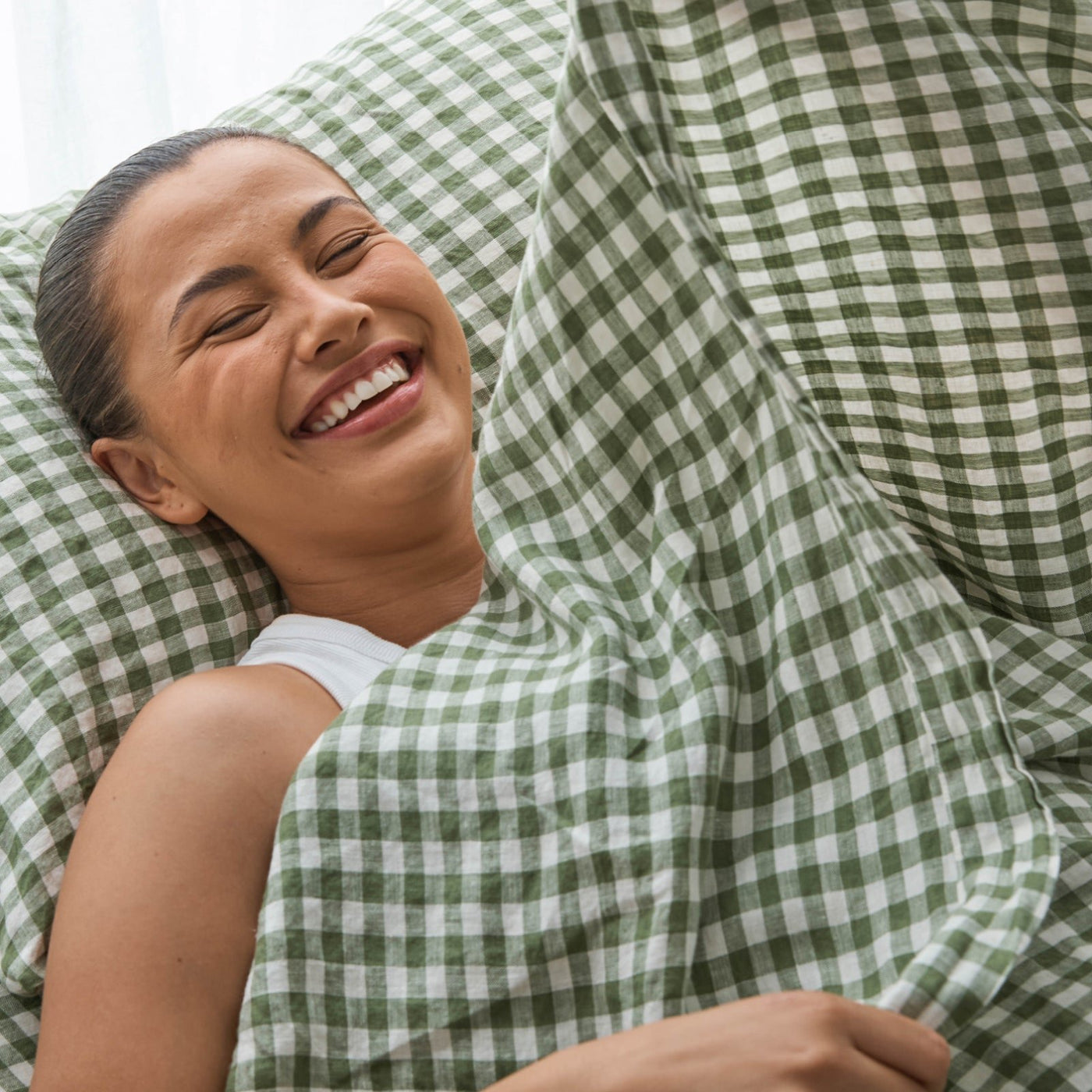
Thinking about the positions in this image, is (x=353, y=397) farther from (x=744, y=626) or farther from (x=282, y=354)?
(x=744, y=626)

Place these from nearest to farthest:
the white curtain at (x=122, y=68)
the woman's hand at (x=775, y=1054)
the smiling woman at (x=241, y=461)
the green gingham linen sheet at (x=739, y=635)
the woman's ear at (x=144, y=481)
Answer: the woman's hand at (x=775, y=1054) < the green gingham linen sheet at (x=739, y=635) < the smiling woman at (x=241, y=461) < the woman's ear at (x=144, y=481) < the white curtain at (x=122, y=68)

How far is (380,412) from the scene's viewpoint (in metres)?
1.10

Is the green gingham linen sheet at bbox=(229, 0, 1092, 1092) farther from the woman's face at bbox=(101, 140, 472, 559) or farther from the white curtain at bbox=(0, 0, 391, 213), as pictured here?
the white curtain at bbox=(0, 0, 391, 213)

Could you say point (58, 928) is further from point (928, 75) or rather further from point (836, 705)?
point (928, 75)

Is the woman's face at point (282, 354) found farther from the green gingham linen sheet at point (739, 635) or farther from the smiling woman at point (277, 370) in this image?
the green gingham linen sheet at point (739, 635)

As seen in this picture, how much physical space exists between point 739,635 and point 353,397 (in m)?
0.43

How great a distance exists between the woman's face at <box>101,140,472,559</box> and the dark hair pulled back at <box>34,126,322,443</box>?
17mm

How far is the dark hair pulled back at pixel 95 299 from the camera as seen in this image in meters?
1.13

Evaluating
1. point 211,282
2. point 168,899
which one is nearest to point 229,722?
point 168,899

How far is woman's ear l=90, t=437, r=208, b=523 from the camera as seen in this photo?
117 centimetres

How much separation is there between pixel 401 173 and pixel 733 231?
0.53 metres

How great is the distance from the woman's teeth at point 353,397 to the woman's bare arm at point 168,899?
0.83 ft

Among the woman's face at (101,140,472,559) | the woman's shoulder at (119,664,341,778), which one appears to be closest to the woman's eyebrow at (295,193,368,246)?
the woman's face at (101,140,472,559)

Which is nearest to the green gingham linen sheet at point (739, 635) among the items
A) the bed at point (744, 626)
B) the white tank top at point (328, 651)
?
the bed at point (744, 626)
